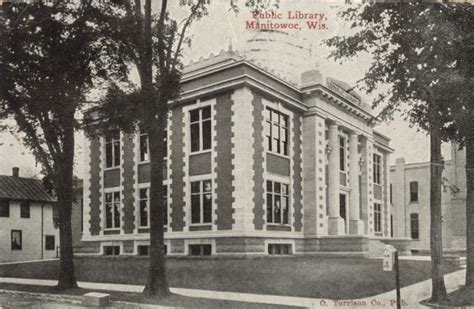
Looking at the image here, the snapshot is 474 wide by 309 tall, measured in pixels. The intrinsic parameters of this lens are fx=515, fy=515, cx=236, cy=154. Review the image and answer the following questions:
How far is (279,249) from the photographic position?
23391 mm

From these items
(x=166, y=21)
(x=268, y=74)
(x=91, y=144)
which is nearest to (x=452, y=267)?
(x=268, y=74)

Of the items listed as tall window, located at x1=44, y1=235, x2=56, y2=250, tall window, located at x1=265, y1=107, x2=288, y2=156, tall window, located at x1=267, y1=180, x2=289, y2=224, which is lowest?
tall window, located at x1=44, y1=235, x2=56, y2=250

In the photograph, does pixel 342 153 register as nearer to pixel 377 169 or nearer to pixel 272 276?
pixel 377 169

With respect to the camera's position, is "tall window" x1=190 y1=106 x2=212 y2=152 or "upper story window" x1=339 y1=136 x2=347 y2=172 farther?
"upper story window" x1=339 y1=136 x2=347 y2=172

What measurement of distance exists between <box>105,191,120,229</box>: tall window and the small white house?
1316 cm

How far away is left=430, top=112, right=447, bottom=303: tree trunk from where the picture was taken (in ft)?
39.5

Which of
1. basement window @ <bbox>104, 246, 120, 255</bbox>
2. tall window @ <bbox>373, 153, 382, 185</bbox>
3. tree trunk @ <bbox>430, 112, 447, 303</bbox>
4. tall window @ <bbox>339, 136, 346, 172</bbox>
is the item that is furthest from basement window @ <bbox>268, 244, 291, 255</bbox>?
tall window @ <bbox>373, 153, 382, 185</bbox>

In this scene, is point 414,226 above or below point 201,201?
below

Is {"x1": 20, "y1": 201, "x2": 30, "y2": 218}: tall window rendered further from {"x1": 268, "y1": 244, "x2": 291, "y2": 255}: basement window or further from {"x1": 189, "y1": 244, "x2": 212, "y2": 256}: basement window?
{"x1": 268, "y1": 244, "x2": 291, "y2": 255}: basement window

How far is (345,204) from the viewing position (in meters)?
29.2

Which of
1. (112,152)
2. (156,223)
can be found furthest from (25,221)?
(156,223)

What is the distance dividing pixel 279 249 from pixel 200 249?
3.61 metres

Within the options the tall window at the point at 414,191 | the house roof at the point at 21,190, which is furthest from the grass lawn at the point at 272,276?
the tall window at the point at 414,191

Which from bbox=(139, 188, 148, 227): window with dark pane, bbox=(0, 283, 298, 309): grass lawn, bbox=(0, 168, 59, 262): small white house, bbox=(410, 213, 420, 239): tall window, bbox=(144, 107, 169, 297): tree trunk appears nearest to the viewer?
bbox=(0, 283, 298, 309): grass lawn
